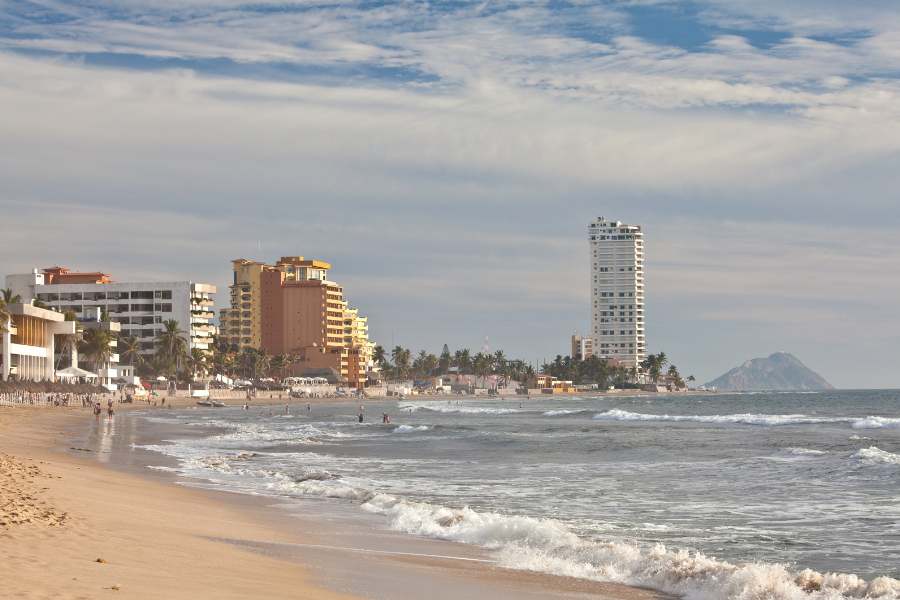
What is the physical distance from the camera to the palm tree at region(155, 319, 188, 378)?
506 feet

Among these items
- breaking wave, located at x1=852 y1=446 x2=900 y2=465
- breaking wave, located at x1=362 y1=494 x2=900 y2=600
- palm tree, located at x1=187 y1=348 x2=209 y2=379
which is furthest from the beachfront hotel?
breaking wave, located at x1=362 y1=494 x2=900 y2=600

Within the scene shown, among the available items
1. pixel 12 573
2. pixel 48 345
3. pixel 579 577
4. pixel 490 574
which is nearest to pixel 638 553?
pixel 579 577

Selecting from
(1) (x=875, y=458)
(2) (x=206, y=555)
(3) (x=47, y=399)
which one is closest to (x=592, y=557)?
(2) (x=206, y=555)

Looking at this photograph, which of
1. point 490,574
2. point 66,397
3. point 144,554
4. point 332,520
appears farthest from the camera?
point 66,397

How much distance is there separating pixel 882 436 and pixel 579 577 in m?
44.6

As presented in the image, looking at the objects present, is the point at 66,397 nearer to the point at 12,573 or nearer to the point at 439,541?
the point at 439,541

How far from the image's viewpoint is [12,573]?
1016 cm

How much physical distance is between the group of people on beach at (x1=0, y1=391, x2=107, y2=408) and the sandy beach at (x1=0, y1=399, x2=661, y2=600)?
2665 inches

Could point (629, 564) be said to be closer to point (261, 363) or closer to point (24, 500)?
point (24, 500)

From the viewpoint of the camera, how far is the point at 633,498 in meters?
25.3

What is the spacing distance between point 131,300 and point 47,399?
253ft

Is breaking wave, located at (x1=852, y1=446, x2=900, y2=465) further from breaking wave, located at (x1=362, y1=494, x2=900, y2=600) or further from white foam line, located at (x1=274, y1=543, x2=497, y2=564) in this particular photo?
white foam line, located at (x1=274, y1=543, x2=497, y2=564)

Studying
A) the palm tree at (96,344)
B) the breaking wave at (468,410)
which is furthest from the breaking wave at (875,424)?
the palm tree at (96,344)

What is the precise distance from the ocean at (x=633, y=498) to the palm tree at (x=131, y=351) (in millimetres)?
108891
